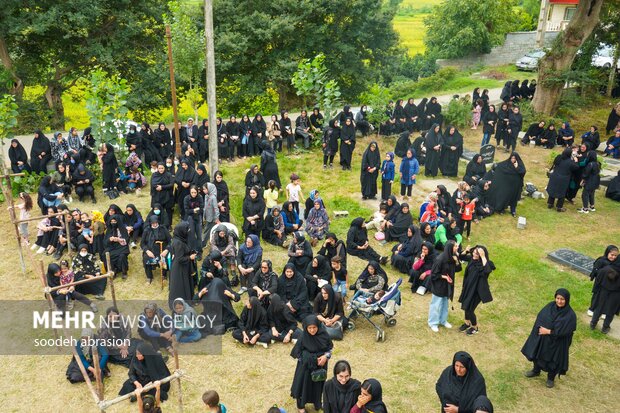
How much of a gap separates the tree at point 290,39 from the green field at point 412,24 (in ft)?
43.2

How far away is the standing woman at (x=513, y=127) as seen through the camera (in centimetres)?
1591

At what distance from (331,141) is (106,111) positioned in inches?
218

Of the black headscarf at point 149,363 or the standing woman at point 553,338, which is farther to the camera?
the standing woman at point 553,338

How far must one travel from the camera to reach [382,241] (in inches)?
452

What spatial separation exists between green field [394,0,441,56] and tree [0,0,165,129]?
20172 millimetres

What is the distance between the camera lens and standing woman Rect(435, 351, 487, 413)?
19.2 feet

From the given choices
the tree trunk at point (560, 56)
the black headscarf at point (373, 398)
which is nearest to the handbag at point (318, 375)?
the black headscarf at point (373, 398)

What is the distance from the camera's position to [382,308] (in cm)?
838

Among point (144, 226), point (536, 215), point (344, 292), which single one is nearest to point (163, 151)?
point (144, 226)

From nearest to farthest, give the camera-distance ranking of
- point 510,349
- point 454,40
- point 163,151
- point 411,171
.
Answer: point 510,349 → point 411,171 → point 163,151 → point 454,40

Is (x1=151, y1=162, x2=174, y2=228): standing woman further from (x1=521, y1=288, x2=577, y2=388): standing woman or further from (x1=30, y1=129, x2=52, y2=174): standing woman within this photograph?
(x1=521, y1=288, x2=577, y2=388): standing woman

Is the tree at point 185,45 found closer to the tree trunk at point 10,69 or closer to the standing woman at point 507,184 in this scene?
the tree trunk at point 10,69

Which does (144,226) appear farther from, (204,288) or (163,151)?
(163,151)

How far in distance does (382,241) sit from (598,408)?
17.3ft
